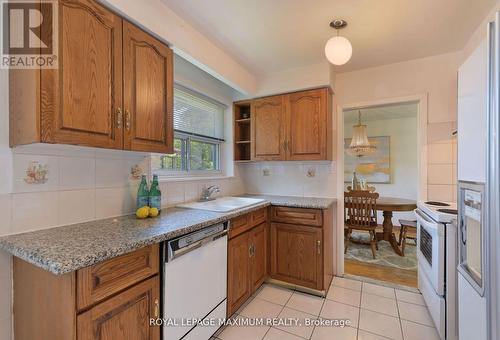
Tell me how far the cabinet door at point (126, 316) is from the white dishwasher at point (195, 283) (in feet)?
0.24

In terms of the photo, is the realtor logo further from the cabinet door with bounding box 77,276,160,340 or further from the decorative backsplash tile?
the cabinet door with bounding box 77,276,160,340

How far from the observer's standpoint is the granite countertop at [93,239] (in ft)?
2.82

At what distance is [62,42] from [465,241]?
2.09 meters

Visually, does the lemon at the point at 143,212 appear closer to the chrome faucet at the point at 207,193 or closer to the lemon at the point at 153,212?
the lemon at the point at 153,212

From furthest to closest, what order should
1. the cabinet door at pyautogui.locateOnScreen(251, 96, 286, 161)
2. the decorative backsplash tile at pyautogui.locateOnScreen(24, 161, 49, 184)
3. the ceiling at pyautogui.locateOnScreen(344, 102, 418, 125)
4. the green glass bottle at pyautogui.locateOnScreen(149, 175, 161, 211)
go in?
the ceiling at pyautogui.locateOnScreen(344, 102, 418, 125) → the cabinet door at pyautogui.locateOnScreen(251, 96, 286, 161) → the green glass bottle at pyautogui.locateOnScreen(149, 175, 161, 211) → the decorative backsplash tile at pyautogui.locateOnScreen(24, 161, 49, 184)

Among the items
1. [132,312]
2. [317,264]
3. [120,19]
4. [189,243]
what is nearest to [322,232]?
[317,264]

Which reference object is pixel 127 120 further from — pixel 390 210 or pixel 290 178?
pixel 390 210

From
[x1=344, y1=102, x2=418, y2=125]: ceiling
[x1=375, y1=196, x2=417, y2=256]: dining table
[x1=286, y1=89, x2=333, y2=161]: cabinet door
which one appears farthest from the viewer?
[x1=344, y1=102, x2=418, y2=125]: ceiling

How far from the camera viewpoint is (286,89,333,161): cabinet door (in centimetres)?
245

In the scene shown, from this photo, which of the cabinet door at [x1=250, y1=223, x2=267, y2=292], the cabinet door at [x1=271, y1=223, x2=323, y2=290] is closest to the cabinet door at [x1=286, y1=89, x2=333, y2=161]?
the cabinet door at [x1=271, y1=223, x2=323, y2=290]

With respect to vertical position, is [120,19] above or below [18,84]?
above

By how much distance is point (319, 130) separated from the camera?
2.46 meters

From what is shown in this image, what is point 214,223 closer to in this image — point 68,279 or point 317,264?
point 68,279

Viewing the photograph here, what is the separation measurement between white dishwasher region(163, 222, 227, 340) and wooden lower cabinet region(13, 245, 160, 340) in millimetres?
81
